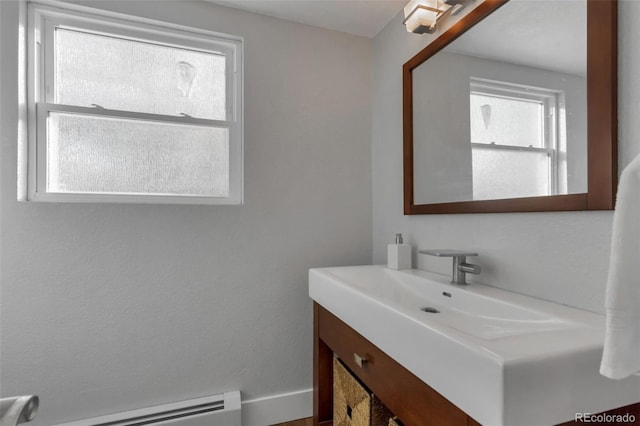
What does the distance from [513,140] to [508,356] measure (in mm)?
765

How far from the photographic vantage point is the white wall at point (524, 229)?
0.74 m

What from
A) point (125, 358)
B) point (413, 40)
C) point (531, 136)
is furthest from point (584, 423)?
point (125, 358)

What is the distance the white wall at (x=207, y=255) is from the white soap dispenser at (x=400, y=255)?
0.37 m

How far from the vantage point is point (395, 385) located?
819 millimetres

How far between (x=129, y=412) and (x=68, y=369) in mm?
320

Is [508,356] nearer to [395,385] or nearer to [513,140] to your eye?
[395,385]

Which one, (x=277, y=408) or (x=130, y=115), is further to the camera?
(x=277, y=408)

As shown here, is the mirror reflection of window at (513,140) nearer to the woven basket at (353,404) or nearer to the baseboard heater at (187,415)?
the woven basket at (353,404)

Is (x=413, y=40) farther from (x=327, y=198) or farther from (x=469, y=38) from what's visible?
(x=327, y=198)

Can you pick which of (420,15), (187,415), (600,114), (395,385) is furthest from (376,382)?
(420,15)

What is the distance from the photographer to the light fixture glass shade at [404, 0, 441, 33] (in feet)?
4.12

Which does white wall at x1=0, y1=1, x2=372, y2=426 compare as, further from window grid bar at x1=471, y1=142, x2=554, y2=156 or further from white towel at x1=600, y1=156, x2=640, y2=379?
white towel at x1=600, y1=156, x2=640, y2=379

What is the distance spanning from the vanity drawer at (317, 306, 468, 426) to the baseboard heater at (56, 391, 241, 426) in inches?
27.8

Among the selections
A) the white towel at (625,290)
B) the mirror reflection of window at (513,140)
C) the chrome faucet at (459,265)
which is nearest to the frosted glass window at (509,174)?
the mirror reflection of window at (513,140)
